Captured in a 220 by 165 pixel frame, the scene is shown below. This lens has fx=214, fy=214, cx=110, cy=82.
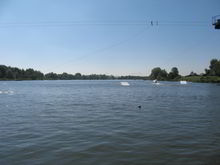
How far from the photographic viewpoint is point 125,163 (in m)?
10.5

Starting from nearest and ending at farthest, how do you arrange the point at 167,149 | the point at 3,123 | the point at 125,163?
1. the point at 125,163
2. the point at 167,149
3. the point at 3,123

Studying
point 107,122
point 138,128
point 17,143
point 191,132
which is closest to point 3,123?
point 17,143

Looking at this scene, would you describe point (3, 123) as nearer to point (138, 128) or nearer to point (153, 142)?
point (138, 128)

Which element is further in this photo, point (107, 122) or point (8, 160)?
point (107, 122)

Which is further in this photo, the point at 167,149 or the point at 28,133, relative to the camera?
the point at 28,133

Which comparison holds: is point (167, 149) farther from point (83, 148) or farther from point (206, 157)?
point (83, 148)

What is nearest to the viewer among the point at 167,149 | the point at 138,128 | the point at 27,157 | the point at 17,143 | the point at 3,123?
the point at 27,157

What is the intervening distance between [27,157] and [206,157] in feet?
31.1

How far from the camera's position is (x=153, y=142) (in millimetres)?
14086

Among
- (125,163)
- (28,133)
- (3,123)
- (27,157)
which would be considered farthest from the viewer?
(3,123)

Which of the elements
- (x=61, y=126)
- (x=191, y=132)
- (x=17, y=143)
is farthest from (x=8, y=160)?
(x=191, y=132)

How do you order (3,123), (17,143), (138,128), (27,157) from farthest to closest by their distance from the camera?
(3,123) < (138,128) < (17,143) < (27,157)

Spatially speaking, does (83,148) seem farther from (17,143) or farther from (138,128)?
(138,128)

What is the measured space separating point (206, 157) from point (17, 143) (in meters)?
11.3
